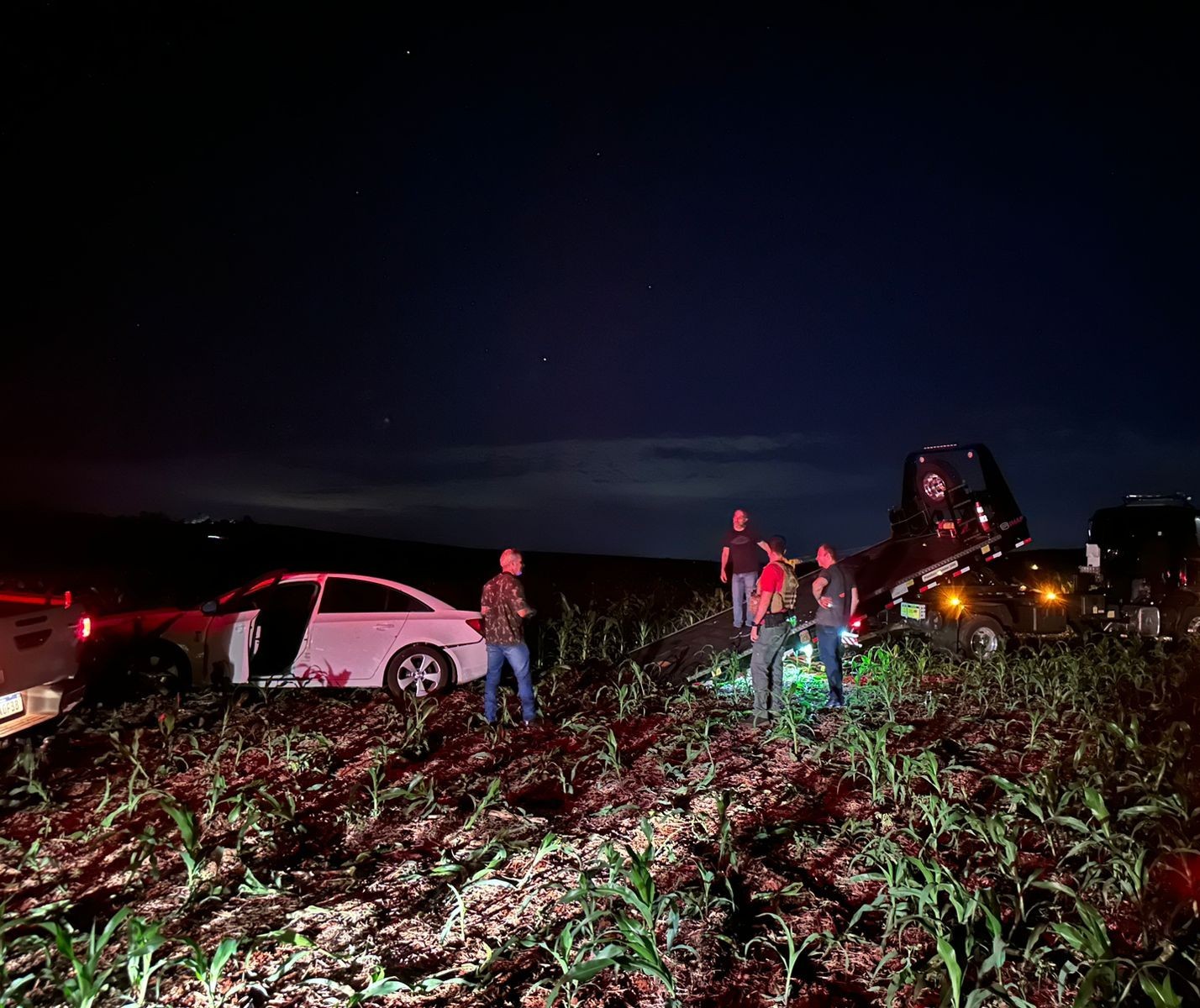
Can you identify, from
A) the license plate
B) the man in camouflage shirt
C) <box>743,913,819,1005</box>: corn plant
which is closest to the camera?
<box>743,913,819,1005</box>: corn plant

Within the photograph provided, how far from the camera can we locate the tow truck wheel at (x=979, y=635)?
10766 mm

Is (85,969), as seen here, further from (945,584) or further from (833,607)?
(945,584)

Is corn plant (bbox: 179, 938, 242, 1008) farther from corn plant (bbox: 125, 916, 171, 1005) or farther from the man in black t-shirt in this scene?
the man in black t-shirt

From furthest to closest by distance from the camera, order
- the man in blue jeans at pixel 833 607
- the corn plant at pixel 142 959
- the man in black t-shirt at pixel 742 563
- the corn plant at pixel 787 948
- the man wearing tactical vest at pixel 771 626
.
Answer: the man in black t-shirt at pixel 742 563, the man in blue jeans at pixel 833 607, the man wearing tactical vest at pixel 771 626, the corn plant at pixel 787 948, the corn plant at pixel 142 959

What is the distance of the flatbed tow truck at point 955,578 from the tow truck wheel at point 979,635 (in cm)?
1

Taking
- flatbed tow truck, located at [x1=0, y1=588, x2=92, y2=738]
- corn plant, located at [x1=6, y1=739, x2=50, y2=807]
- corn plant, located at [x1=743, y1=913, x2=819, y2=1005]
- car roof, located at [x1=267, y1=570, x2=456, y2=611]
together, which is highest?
car roof, located at [x1=267, y1=570, x2=456, y2=611]

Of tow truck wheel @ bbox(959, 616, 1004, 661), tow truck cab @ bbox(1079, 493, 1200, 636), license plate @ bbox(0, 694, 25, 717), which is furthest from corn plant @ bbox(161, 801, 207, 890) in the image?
tow truck cab @ bbox(1079, 493, 1200, 636)

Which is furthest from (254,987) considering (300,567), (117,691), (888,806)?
(300,567)

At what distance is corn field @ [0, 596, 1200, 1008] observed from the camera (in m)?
3.57

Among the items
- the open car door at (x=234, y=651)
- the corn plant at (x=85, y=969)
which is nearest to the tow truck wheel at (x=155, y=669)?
the open car door at (x=234, y=651)

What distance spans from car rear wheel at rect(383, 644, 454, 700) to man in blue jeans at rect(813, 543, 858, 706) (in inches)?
153

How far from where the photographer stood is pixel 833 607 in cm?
830

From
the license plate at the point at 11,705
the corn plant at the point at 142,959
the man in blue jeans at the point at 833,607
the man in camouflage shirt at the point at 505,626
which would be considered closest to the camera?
the corn plant at the point at 142,959

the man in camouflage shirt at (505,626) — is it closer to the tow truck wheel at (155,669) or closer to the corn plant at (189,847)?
the corn plant at (189,847)
